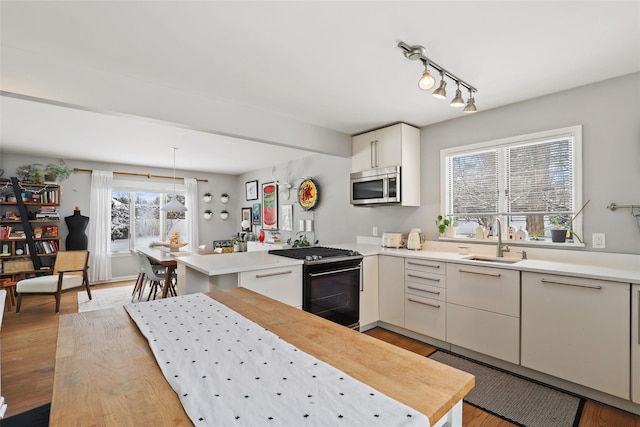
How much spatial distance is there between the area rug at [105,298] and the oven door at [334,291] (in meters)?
3.21

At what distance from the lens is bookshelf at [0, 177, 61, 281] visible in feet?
15.7

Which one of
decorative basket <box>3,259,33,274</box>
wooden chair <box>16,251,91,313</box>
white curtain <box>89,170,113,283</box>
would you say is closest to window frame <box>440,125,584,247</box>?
wooden chair <box>16,251,91,313</box>

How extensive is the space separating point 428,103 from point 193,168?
529 cm

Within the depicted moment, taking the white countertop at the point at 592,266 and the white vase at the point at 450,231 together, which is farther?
the white vase at the point at 450,231

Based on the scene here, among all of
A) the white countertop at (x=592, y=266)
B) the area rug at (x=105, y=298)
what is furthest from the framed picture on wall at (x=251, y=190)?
the white countertop at (x=592, y=266)

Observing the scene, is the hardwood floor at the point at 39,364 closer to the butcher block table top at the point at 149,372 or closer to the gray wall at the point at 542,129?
the gray wall at the point at 542,129

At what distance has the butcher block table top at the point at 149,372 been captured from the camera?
59 centimetres

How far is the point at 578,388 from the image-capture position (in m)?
2.09

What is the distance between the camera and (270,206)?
624 centimetres

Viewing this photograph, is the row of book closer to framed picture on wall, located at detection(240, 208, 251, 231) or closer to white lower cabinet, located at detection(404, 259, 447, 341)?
framed picture on wall, located at detection(240, 208, 251, 231)

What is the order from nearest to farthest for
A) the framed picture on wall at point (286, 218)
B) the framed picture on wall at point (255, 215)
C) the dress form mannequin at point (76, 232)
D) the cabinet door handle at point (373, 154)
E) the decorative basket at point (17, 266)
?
the cabinet door handle at point (373, 154), the decorative basket at point (17, 266), the dress form mannequin at point (76, 232), the framed picture on wall at point (286, 218), the framed picture on wall at point (255, 215)

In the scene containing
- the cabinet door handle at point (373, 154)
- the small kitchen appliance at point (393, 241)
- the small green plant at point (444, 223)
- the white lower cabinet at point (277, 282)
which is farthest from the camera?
the cabinet door handle at point (373, 154)

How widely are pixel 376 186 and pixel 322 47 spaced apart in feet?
6.06

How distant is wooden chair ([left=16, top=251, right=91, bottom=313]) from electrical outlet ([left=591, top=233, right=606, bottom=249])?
5.82m
